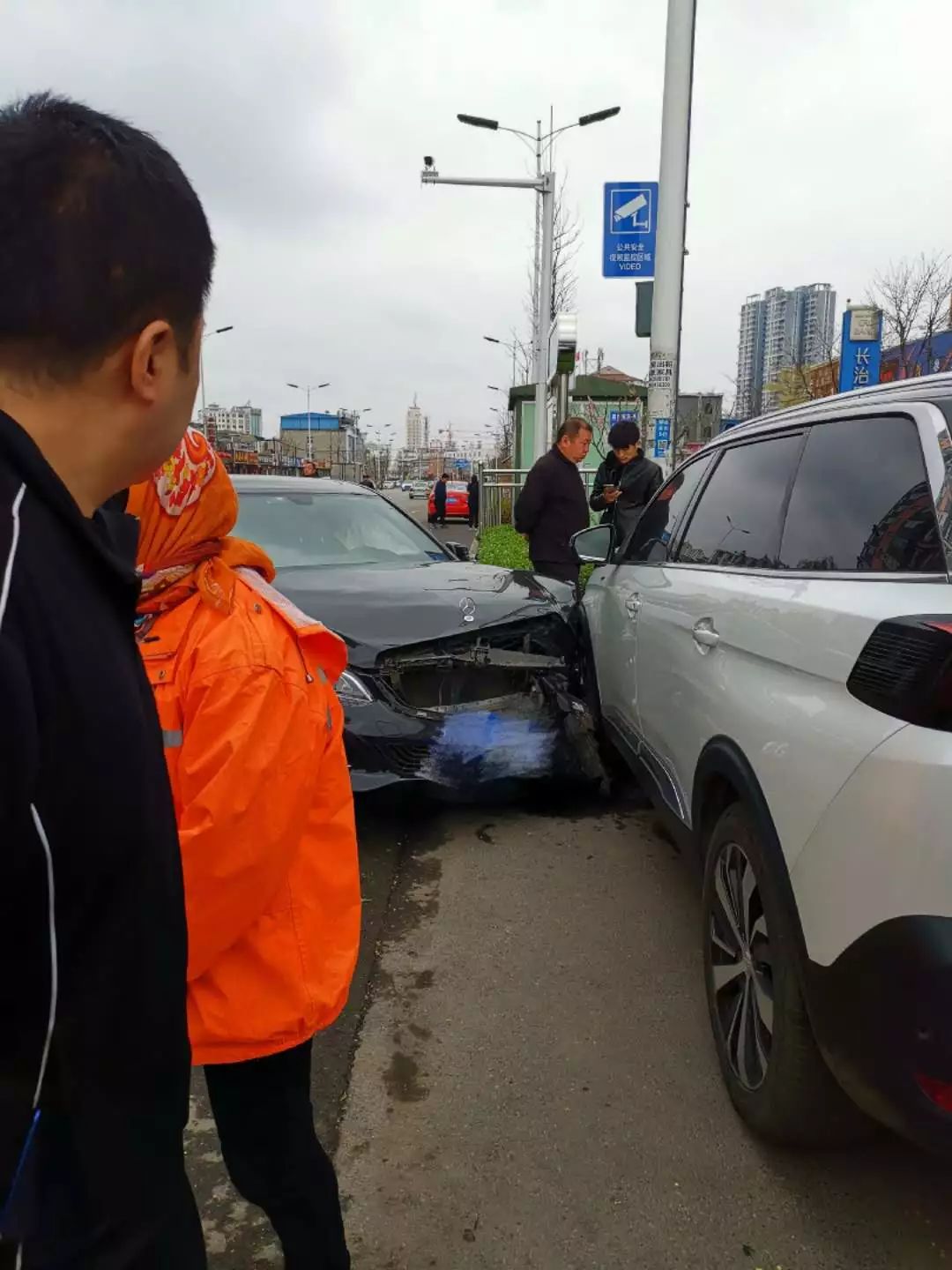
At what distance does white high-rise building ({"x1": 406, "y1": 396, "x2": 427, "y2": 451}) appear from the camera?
473 feet

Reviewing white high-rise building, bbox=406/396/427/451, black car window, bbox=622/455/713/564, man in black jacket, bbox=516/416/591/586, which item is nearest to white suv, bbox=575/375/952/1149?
black car window, bbox=622/455/713/564

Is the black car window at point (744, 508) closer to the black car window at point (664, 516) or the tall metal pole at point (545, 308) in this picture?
the black car window at point (664, 516)

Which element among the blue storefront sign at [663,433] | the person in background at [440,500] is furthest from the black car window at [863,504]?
the person in background at [440,500]

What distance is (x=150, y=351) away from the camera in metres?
0.89

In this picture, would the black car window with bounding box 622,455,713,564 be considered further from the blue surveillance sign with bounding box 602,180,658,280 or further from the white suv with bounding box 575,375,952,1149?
the blue surveillance sign with bounding box 602,180,658,280

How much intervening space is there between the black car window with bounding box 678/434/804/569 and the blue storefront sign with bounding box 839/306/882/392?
1205 cm

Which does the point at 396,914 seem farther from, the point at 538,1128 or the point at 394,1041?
the point at 538,1128

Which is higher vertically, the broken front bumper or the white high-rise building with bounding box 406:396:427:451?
the white high-rise building with bounding box 406:396:427:451

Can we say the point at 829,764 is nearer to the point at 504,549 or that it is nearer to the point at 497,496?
the point at 504,549

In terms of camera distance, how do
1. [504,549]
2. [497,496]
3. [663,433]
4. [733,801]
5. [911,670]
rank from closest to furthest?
1. [911,670]
2. [733,801]
3. [663,433]
4. [504,549]
5. [497,496]

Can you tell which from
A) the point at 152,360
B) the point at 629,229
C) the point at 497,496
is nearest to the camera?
the point at 152,360

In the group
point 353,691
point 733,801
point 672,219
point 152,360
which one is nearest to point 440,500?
point 672,219

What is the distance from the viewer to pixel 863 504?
211 cm

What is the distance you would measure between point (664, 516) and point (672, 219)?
4.56m
